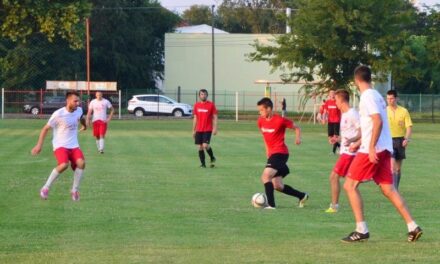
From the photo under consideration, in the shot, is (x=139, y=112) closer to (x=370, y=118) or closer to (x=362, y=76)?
(x=362, y=76)

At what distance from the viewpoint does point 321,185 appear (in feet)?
63.7

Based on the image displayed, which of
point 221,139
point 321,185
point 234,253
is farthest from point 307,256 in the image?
point 221,139

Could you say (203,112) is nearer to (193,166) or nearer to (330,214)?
(193,166)

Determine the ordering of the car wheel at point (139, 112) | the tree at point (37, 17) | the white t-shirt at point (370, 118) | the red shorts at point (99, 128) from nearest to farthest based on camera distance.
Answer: the white t-shirt at point (370, 118), the tree at point (37, 17), the red shorts at point (99, 128), the car wheel at point (139, 112)

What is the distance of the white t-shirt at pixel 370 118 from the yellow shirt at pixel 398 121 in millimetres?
5786

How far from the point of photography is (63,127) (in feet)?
53.5

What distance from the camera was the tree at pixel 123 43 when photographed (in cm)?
7981

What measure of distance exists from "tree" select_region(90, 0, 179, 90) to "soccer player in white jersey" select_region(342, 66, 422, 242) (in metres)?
67.2

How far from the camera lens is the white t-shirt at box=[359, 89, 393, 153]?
10.8 m

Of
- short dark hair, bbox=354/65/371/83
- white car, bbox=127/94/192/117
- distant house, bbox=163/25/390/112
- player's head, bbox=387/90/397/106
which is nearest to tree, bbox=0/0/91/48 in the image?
player's head, bbox=387/90/397/106

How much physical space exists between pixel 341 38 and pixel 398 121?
140 feet

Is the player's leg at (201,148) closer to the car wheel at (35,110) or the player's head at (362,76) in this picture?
the player's head at (362,76)

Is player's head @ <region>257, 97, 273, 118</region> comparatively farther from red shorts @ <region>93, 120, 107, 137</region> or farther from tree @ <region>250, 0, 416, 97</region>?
tree @ <region>250, 0, 416, 97</region>

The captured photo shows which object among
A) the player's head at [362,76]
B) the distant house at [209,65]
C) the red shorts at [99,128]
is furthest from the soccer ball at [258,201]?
the distant house at [209,65]
